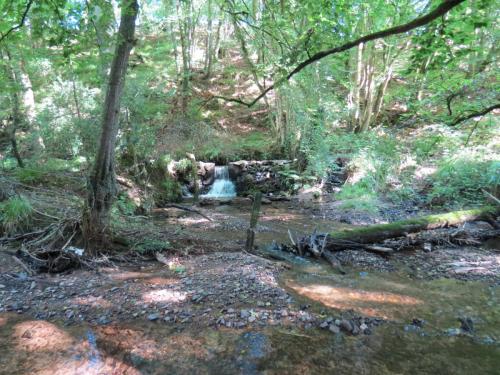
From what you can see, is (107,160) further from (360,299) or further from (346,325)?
(360,299)

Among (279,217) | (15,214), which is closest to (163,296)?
(15,214)

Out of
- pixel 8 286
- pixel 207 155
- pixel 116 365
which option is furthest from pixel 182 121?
pixel 116 365

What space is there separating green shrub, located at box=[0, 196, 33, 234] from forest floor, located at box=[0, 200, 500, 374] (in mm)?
759

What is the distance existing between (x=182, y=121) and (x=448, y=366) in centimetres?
967

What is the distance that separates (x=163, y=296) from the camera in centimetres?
459

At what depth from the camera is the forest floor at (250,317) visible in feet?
11.2

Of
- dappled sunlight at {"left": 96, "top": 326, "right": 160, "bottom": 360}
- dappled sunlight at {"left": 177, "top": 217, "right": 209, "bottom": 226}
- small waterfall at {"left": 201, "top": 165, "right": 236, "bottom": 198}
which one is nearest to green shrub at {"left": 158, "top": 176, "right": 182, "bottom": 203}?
small waterfall at {"left": 201, "top": 165, "right": 236, "bottom": 198}

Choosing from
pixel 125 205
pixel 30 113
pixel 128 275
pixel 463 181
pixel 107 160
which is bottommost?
pixel 128 275

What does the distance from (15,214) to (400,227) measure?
25.8 ft

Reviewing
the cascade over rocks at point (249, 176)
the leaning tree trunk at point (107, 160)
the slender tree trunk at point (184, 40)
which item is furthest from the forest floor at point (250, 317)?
the slender tree trunk at point (184, 40)

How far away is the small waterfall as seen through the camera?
14.6 meters

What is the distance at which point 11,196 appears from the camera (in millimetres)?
6746

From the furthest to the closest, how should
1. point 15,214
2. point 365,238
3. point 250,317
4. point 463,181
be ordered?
point 463,181 → point 365,238 → point 15,214 → point 250,317

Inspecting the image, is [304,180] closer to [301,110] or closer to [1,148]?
[301,110]
